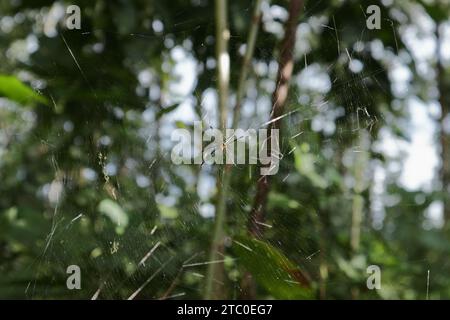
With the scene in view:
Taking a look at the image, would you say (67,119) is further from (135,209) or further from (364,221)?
(364,221)

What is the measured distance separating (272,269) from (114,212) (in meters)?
0.23

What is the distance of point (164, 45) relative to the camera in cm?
92

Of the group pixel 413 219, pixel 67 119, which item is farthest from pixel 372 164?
pixel 67 119

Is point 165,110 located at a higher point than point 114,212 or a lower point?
higher

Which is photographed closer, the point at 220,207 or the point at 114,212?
the point at 220,207

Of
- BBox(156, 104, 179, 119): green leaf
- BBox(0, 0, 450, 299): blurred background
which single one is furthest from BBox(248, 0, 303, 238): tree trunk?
BBox(156, 104, 179, 119): green leaf

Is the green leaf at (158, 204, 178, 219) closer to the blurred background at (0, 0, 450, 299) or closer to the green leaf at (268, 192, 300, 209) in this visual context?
the blurred background at (0, 0, 450, 299)

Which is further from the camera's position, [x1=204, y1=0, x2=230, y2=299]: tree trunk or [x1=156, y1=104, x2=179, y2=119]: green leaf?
[x1=156, y1=104, x2=179, y2=119]: green leaf

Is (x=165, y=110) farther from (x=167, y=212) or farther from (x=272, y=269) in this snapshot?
(x=272, y=269)

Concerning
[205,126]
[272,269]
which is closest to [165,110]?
[205,126]

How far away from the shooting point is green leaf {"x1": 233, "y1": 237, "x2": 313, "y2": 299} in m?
0.68

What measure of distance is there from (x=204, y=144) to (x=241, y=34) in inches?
6.9

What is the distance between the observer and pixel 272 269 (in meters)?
0.69

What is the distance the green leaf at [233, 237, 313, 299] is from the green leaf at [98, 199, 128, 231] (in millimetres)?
156
